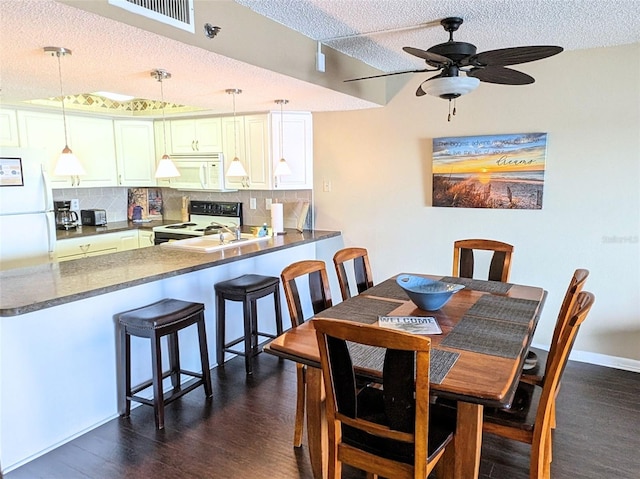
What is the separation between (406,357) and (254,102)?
9.71 ft

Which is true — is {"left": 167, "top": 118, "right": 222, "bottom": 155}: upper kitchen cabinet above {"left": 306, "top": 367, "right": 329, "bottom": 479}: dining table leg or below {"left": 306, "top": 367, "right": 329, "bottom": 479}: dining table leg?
above

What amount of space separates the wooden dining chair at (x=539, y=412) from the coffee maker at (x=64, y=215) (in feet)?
14.9

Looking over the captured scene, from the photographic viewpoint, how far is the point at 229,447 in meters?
2.46

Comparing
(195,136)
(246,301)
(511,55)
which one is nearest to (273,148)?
(195,136)

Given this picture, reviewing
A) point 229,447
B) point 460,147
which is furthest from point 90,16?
point 460,147

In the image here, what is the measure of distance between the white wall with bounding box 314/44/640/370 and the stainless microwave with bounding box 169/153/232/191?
1.40m

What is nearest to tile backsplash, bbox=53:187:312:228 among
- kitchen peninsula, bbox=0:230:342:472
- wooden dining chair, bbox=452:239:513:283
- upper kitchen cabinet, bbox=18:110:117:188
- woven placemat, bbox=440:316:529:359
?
upper kitchen cabinet, bbox=18:110:117:188

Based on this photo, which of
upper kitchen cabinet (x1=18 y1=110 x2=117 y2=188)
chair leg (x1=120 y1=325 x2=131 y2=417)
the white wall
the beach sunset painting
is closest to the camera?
chair leg (x1=120 y1=325 x2=131 y2=417)

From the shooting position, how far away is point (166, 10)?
1992mm

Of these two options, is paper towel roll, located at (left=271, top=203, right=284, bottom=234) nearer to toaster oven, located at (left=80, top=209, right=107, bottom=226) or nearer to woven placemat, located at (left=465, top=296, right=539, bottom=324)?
toaster oven, located at (left=80, top=209, right=107, bottom=226)

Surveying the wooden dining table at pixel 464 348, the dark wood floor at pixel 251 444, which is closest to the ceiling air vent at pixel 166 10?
the wooden dining table at pixel 464 348

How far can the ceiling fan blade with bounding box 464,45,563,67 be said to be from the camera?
2.05m

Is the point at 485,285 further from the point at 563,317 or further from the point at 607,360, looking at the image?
the point at 607,360

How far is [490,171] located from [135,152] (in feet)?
12.4
